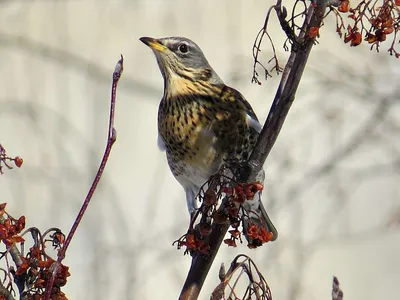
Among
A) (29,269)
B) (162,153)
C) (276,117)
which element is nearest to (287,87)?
(276,117)

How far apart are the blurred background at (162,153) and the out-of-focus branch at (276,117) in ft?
6.42

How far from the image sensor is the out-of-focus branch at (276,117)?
906 mm

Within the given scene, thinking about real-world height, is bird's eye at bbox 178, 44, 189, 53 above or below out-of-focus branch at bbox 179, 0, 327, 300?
above

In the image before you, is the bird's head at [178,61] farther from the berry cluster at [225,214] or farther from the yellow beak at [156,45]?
the berry cluster at [225,214]

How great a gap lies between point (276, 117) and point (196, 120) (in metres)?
0.85

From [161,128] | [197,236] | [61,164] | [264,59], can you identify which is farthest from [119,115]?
[197,236]

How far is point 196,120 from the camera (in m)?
1.82

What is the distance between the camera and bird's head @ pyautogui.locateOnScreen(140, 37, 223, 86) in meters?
1.93

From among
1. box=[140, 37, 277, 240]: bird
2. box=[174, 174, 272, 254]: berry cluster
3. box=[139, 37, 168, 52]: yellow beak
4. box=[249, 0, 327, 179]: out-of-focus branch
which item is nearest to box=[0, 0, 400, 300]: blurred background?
box=[140, 37, 277, 240]: bird

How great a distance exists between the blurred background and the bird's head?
49.5 inches

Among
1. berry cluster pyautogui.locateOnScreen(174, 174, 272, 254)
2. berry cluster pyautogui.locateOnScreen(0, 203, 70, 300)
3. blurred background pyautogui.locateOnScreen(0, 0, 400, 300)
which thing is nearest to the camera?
berry cluster pyautogui.locateOnScreen(0, 203, 70, 300)

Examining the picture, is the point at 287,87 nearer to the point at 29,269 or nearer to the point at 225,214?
the point at 225,214

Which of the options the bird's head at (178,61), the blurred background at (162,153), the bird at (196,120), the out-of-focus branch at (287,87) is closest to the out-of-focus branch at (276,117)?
the out-of-focus branch at (287,87)

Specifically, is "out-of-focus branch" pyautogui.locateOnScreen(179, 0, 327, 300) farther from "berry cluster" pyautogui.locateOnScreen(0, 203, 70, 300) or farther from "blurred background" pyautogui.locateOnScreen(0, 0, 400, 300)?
"blurred background" pyautogui.locateOnScreen(0, 0, 400, 300)
